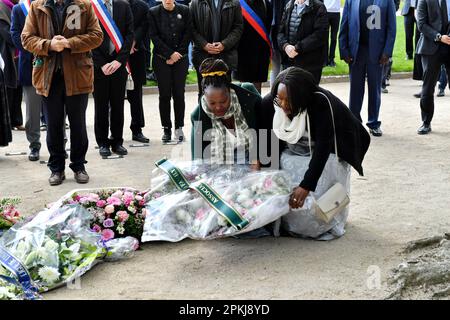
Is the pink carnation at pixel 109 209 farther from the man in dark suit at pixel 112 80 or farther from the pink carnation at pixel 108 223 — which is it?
the man in dark suit at pixel 112 80

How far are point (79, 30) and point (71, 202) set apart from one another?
2.10 m

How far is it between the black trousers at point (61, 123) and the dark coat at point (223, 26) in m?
2.28

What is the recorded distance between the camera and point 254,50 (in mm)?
9742

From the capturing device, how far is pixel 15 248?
5125mm

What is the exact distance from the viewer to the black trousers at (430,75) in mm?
9438

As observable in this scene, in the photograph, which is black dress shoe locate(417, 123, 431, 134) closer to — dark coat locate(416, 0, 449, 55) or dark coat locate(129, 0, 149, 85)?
dark coat locate(416, 0, 449, 55)

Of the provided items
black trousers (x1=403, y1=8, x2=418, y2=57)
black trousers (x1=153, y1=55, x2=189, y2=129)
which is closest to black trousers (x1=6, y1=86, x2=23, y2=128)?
black trousers (x1=153, y1=55, x2=189, y2=129)

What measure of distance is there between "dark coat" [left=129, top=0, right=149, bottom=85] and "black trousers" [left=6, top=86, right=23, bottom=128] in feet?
5.42

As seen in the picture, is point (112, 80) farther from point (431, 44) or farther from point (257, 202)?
point (431, 44)

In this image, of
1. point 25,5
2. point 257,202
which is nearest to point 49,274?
point 257,202

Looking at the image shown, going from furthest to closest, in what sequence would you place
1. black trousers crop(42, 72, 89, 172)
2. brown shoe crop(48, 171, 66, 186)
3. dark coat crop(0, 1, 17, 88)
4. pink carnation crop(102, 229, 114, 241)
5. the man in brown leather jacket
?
dark coat crop(0, 1, 17, 88) → brown shoe crop(48, 171, 66, 186) → black trousers crop(42, 72, 89, 172) → the man in brown leather jacket → pink carnation crop(102, 229, 114, 241)

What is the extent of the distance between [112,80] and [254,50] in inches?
83.4

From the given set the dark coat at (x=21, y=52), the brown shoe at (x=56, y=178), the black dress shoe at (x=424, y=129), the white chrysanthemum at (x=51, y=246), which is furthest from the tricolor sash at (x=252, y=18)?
the white chrysanthemum at (x=51, y=246)

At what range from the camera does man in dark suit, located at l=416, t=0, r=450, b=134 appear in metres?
9.35
